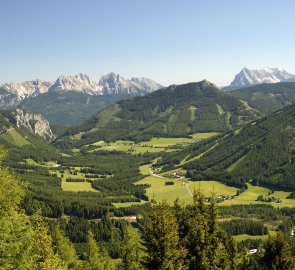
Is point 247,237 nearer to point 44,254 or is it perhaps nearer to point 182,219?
point 182,219

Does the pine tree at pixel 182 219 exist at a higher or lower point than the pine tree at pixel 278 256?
higher

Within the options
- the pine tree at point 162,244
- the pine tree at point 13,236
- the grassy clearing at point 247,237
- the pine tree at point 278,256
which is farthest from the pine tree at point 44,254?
the grassy clearing at point 247,237

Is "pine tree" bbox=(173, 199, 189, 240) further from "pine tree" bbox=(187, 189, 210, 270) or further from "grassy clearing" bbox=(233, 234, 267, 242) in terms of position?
"grassy clearing" bbox=(233, 234, 267, 242)

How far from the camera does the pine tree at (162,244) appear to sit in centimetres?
4422

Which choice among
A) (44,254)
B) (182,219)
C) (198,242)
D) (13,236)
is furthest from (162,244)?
(13,236)

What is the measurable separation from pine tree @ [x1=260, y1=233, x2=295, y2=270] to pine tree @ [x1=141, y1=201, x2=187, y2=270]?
2447 cm

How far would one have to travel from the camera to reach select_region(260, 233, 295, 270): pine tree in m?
63.0

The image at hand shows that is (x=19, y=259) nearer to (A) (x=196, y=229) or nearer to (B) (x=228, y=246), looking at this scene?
(A) (x=196, y=229)

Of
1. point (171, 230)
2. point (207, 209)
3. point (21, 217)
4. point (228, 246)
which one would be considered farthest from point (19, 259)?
point (228, 246)

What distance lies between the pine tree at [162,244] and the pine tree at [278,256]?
80.3 feet

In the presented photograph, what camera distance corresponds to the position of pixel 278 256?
208 feet

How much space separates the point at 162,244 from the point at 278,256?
2777 cm

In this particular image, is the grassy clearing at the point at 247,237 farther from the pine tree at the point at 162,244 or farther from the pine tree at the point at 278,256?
the pine tree at the point at 162,244

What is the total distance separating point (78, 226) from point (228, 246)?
423 feet
